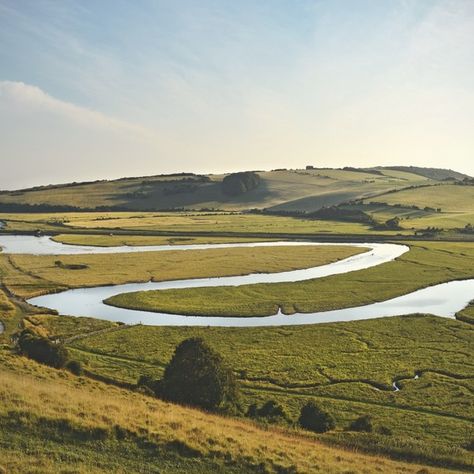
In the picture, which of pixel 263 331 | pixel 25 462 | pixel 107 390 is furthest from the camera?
pixel 263 331

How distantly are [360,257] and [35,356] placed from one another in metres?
77.5

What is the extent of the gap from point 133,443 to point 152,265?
2799 inches

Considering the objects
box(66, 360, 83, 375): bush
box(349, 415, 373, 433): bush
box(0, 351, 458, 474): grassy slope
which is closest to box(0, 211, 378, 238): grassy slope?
box(66, 360, 83, 375): bush

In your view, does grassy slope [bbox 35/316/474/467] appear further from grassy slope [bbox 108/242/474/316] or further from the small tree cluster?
grassy slope [bbox 108/242/474/316]

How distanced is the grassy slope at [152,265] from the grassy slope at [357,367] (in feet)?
77.2

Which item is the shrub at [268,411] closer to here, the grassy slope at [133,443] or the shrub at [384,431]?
the grassy slope at [133,443]

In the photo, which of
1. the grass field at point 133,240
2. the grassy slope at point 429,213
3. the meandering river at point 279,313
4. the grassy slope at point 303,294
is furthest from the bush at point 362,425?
the grassy slope at point 429,213

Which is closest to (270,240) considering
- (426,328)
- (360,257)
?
(360,257)

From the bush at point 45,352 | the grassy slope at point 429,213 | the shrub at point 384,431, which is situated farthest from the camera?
the grassy slope at point 429,213

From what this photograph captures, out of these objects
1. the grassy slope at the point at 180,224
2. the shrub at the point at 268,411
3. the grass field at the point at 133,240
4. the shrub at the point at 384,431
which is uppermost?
the grassy slope at the point at 180,224

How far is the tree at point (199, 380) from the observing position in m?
31.6

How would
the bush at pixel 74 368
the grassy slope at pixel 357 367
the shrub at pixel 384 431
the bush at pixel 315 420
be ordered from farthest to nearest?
the bush at pixel 74 368
the grassy slope at pixel 357 367
the bush at pixel 315 420
the shrub at pixel 384 431

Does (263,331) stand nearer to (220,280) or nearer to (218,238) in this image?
(220,280)

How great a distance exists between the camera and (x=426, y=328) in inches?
2077
